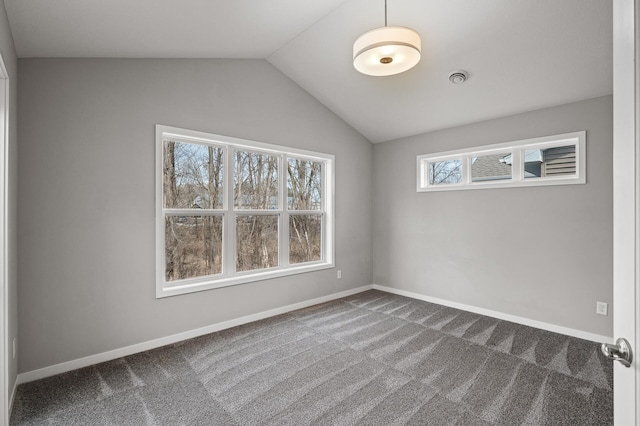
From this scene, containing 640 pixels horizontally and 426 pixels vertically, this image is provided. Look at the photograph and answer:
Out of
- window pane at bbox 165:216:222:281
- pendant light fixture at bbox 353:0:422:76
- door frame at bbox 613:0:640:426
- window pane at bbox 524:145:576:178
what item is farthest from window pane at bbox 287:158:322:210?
door frame at bbox 613:0:640:426

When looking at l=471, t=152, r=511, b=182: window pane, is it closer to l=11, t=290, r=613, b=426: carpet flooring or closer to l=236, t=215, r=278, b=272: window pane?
l=11, t=290, r=613, b=426: carpet flooring

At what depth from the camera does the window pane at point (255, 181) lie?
12.4 ft

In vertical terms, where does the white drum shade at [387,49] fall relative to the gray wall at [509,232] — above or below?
above

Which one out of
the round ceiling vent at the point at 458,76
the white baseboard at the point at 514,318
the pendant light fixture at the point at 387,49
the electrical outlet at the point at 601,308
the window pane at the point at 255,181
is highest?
the round ceiling vent at the point at 458,76

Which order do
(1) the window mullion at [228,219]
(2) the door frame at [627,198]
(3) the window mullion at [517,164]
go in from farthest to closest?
1. (3) the window mullion at [517,164]
2. (1) the window mullion at [228,219]
3. (2) the door frame at [627,198]

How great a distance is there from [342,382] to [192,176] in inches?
100

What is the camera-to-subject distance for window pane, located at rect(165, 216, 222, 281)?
3.24 metres

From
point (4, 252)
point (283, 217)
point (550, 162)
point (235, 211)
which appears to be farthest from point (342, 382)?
point (550, 162)

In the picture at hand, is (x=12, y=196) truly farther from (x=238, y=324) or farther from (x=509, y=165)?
(x=509, y=165)

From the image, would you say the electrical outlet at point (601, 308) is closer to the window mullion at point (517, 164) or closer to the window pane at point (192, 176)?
the window mullion at point (517, 164)

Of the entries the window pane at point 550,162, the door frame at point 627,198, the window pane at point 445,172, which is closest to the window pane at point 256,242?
the window pane at point 445,172

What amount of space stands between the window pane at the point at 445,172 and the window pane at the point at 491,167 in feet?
0.67

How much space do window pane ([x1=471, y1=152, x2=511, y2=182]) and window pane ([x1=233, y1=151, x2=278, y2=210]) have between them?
8.84 ft

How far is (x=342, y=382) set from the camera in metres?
2.44
